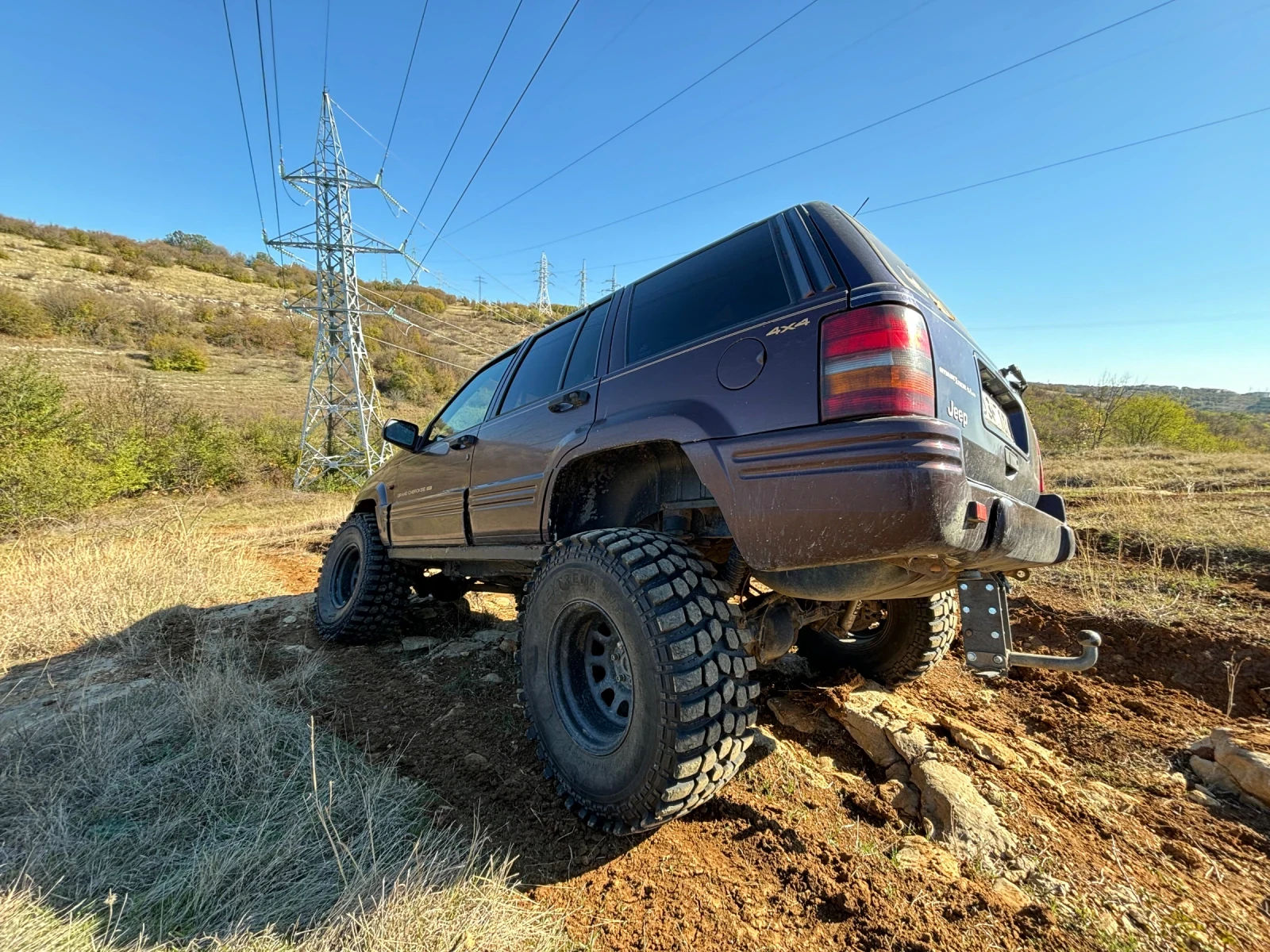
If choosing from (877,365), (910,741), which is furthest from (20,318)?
(910,741)

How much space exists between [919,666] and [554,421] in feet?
7.14

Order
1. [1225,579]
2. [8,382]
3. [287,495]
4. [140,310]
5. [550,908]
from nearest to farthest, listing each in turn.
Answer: [550,908] < [1225,579] < [8,382] < [287,495] < [140,310]

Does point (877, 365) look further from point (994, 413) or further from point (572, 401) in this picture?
point (572, 401)

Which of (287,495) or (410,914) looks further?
(287,495)

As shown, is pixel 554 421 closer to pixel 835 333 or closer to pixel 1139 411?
pixel 835 333

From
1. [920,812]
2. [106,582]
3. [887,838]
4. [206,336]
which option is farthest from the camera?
[206,336]

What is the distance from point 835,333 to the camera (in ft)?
4.62

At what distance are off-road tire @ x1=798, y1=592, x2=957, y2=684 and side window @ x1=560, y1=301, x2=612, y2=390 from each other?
1.77m

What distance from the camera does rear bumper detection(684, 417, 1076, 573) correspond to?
124 cm

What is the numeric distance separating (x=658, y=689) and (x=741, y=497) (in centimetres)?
61

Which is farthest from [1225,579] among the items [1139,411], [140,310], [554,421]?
[140,310]

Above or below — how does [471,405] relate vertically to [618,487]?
above

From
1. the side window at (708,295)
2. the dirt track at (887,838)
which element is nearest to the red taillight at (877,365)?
the side window at (708,295)

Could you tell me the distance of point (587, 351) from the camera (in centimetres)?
246
